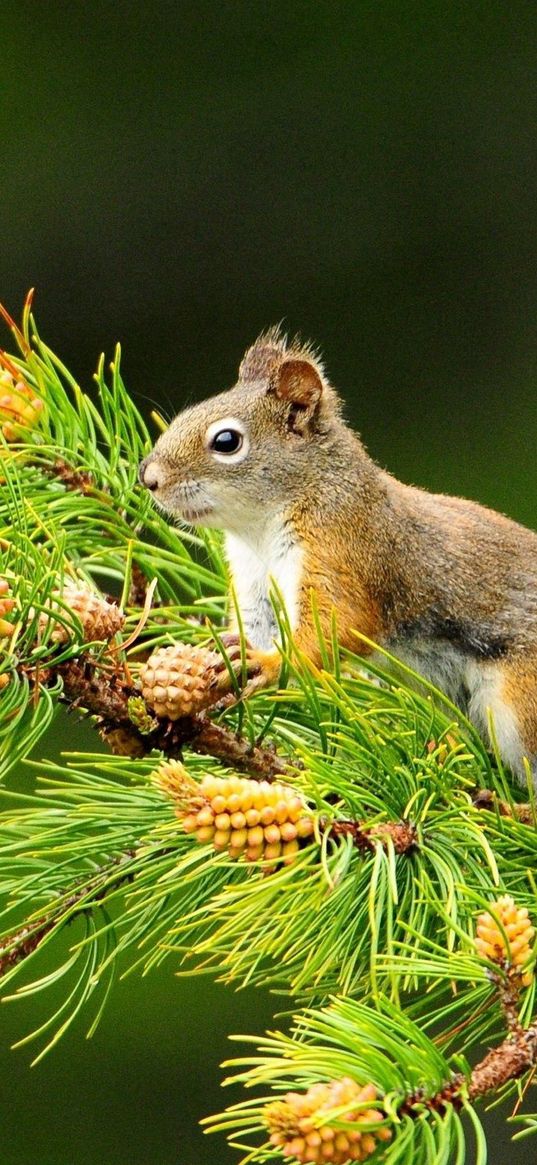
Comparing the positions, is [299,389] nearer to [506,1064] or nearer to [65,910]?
[65,910]

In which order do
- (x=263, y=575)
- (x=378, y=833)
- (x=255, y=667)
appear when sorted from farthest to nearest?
(x=263, y=575)
(x=255, y=667)
(x=378, y=833)

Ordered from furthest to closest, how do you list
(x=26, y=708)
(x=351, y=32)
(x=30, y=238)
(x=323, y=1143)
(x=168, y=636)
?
(x=351, y=32) → (x=30, y=238) → (x=168, y=636) → (x=26, y=708) → (x=323, y=1143)

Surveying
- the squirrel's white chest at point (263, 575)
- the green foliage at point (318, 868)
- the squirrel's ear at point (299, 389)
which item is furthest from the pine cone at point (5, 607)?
the squirrel's ear at point (299, 389)

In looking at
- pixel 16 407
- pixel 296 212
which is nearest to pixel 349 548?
pixel 16 407

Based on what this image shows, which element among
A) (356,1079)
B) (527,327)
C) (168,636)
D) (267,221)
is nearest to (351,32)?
(267,221)

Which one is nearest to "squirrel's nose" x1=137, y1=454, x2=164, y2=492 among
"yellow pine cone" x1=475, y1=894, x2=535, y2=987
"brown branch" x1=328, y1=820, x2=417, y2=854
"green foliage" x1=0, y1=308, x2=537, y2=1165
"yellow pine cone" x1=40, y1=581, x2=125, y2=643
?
"green foliage" x1=0, y1=308, x2=537, y2=1165

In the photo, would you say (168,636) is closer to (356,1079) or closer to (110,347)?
(356,1079)

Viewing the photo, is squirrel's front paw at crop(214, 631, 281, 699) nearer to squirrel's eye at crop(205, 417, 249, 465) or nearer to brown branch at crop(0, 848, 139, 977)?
brown branch at crop(0, 848, 139, 977)
